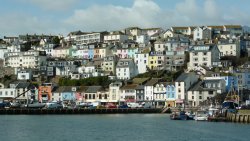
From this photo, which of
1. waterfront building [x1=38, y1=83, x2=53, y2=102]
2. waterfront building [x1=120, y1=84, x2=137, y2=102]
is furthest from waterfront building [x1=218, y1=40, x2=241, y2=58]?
waterfront building [x1=38, y1=83, x2=53, y2=102]

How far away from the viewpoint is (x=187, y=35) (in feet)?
350

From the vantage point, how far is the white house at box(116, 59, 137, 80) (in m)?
93.4

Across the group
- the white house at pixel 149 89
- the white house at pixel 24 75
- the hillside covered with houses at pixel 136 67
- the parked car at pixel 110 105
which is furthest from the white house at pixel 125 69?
the white house at pixel 24 75

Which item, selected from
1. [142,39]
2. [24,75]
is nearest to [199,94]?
[142,39]

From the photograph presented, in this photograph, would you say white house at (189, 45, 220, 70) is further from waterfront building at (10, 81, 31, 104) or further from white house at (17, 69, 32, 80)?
white house at (17, 69, 32, 80)

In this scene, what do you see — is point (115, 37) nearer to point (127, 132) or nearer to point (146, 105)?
point (146, 105)

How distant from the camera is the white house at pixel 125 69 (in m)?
93.4

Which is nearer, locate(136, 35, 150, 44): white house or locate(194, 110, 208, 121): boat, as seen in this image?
locate(194, 110, 208, 121): boat

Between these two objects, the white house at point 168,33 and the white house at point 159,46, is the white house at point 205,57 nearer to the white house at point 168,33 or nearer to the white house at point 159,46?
the white house at point 159,46

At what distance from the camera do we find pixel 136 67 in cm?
9544

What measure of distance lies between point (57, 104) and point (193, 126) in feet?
108

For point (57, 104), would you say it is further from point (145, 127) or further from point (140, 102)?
point (145, 127)

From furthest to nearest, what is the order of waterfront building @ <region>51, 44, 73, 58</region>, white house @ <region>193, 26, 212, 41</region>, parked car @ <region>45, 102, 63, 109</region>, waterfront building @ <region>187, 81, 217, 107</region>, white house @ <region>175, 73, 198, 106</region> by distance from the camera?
waterfront building @ <region>51, 44, 73, 58</region>, white house @ <region>193, 26, 212, 41</region>, white house @ <region>175, 73, 198, 106</region>, parked car @ <region>45, 102, 63, 109</region>, waterfront building @ <region>187, 81, 217, 107</region>

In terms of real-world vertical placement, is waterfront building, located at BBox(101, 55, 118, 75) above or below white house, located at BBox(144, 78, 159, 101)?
above
